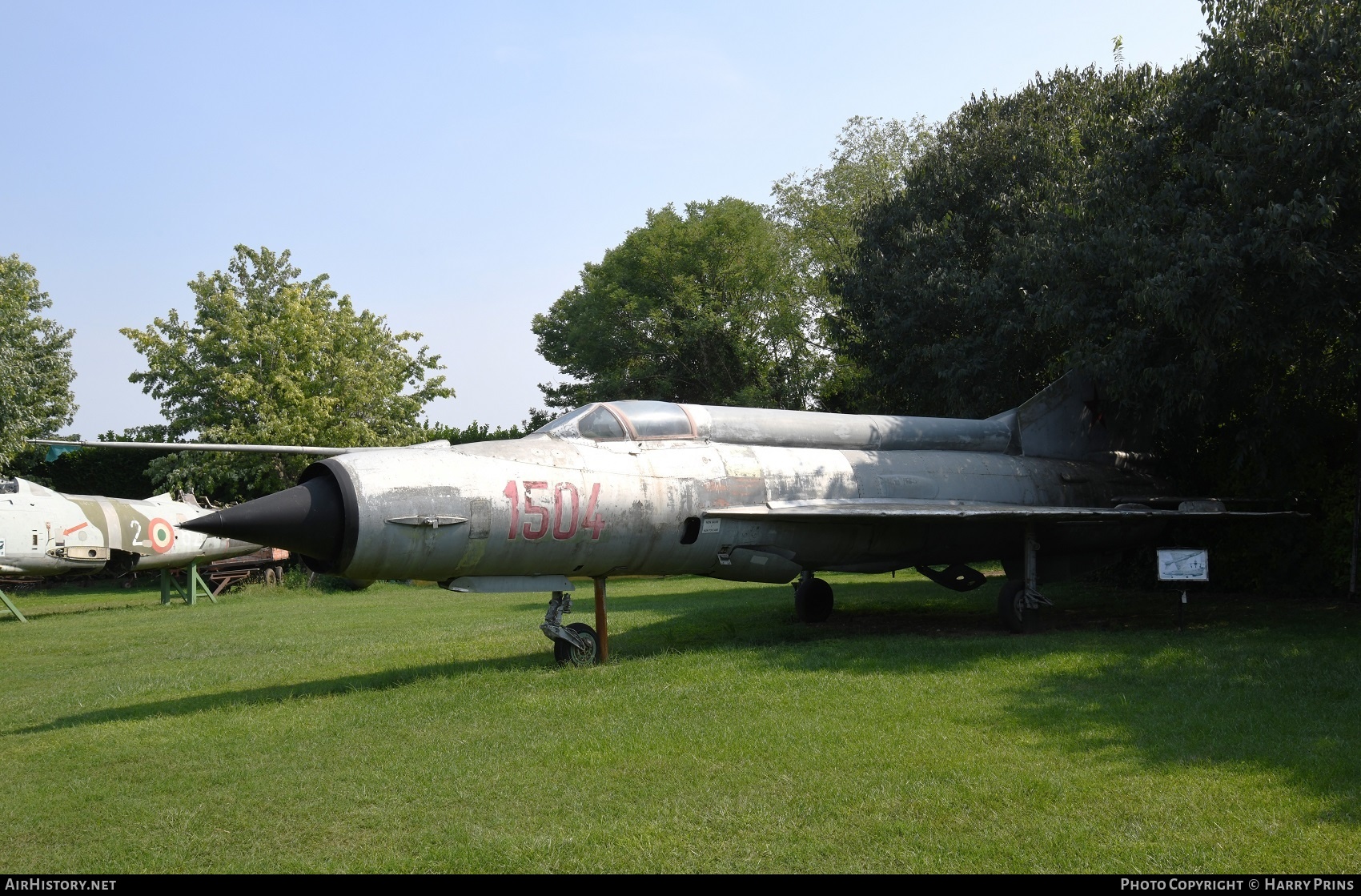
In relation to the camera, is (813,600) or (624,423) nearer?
(624,423)

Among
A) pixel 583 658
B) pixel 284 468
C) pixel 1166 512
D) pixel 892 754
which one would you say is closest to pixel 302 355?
pixel 284 468

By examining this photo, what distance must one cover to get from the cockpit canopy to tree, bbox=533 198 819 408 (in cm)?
2476

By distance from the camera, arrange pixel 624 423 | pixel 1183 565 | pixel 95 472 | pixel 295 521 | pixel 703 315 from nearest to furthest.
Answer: pixel 295 521
pixel 624 423
pixel 1183 565
pixel 95 472
pixel 703 315

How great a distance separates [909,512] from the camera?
439 inches

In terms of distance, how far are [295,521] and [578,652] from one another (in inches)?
128

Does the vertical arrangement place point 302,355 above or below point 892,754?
above

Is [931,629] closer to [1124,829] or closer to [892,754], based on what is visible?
[892,754]

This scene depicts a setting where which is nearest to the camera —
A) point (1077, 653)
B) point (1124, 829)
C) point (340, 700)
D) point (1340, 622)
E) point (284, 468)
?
point (1124, 829)

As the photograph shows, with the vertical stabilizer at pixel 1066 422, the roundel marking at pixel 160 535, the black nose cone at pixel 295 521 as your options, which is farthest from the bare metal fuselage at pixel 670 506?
the roundel marking at pixel 160 535

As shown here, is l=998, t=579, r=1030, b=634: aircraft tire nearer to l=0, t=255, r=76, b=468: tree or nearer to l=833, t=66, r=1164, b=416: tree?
l=833, t=66, r=1164, b=416: tree

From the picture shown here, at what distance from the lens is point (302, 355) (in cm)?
2989

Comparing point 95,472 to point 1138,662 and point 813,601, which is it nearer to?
point 813,601

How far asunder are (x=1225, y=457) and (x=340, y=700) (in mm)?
14014

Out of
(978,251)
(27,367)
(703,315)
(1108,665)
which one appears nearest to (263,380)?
(27,367)
